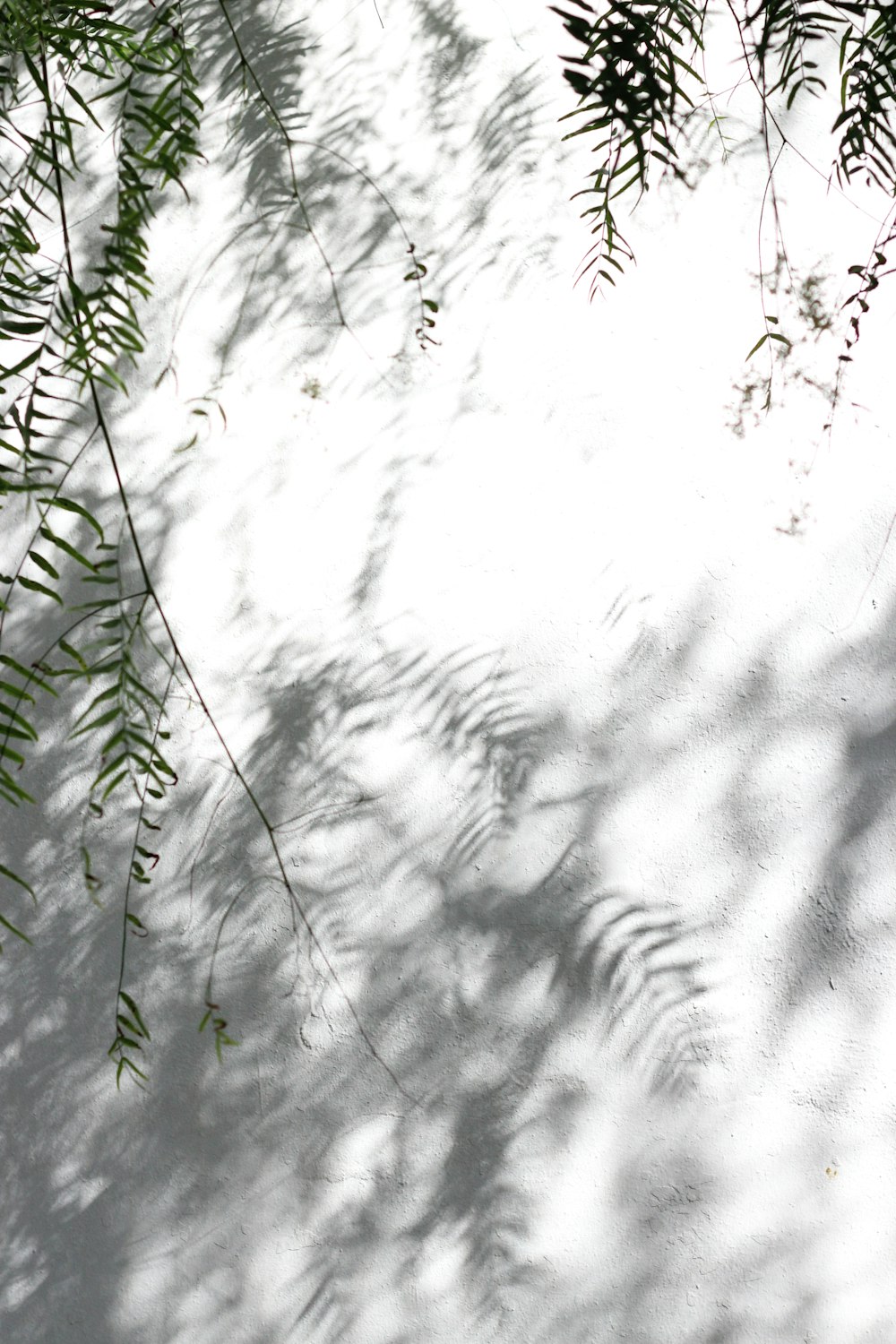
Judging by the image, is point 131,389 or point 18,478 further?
point 131,389

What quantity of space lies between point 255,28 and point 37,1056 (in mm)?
2381

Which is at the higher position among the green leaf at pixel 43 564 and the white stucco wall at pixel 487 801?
the white stucco wall at pixel 487 801

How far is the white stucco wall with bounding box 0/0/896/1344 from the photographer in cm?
236

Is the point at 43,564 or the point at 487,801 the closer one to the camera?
the point at 43,564

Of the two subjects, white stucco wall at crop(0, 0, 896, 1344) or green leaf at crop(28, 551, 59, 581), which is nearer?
green leaf at crop(28, 551, 59, 581)

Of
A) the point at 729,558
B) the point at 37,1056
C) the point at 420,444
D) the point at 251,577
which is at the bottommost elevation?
the point at 37,1056

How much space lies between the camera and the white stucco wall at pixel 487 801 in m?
2.36

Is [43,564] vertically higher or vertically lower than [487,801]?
lower

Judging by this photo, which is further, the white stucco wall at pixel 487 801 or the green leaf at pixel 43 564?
the white stucco wall at pixel 487 801

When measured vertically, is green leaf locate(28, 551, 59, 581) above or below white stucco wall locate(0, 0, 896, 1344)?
below

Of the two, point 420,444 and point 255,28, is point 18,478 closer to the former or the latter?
point 420,444

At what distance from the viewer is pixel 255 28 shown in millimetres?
2611

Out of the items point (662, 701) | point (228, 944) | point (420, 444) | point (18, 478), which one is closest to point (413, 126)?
point (420, 444)

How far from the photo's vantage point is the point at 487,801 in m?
2.47
